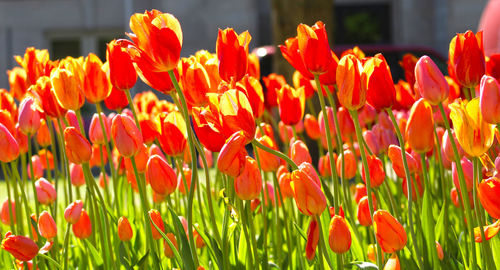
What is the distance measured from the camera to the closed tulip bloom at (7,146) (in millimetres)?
1423

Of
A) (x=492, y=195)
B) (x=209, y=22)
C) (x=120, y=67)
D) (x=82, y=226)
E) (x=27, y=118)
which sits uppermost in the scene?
(x=209, y=22)

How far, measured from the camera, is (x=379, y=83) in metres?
1.32

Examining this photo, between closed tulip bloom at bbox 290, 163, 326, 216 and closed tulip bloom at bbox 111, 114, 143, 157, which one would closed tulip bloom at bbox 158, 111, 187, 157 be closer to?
closed tulip bloom at bbox 111, 114, 143, 157

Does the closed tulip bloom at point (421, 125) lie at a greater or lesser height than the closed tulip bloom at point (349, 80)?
lesser


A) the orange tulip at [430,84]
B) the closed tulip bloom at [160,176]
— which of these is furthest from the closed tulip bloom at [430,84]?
the closed tulip bloom at [160,176]

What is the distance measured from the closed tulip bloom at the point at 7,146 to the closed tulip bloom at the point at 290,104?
2.05 ft

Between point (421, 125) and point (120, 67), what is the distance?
2.07ft

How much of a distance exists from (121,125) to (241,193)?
0.95 feet

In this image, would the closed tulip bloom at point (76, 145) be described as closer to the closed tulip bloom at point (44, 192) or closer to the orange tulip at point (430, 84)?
the closed tulip bloom at point (44, 192)

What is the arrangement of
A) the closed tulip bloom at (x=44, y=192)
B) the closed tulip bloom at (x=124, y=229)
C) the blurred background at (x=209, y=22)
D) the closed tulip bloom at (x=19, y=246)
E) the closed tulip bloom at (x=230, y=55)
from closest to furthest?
the closed tulip bloom at (x=19, y=246) < the closed tulip bloom at (x=230, y=55) < the closed tulip bloom at (x=124, y=229) < the closed tulip bloom at (x=44, y=192) < the blurred background at (x=209, y=22)

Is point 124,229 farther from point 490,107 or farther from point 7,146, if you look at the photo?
point 490,107

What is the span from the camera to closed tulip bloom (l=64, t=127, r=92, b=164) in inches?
53.6

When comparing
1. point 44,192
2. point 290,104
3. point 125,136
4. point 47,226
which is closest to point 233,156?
point 125,136

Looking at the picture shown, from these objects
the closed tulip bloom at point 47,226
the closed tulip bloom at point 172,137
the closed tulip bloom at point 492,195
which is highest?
A: the closed tulip bloom at point 172,137
